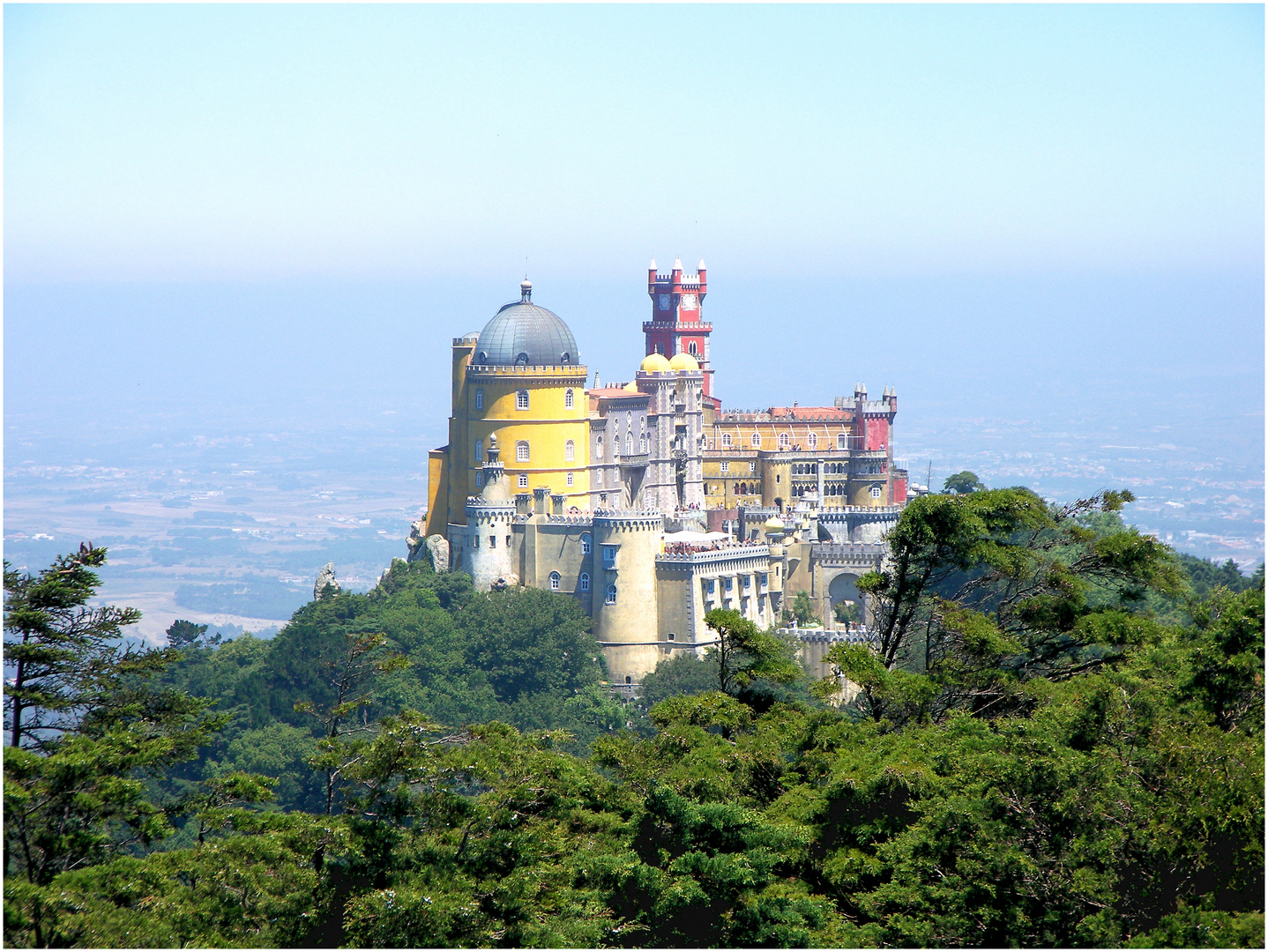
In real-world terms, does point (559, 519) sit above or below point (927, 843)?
above

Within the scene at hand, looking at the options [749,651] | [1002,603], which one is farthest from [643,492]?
[749,651]

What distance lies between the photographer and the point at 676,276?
358ft

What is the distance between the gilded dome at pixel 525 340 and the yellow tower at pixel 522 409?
0.04m

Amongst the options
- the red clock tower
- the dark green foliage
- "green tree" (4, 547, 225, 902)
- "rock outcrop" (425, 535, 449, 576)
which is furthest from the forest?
the red clock tower

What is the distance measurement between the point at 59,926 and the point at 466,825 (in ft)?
24.5

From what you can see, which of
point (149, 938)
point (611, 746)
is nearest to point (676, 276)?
point (611, 746)

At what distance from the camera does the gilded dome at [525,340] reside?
85500 millimetres

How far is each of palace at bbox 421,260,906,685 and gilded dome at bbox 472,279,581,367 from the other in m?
0.08

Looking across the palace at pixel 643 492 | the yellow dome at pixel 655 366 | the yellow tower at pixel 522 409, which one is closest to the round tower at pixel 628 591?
the palace at pixel 643 492

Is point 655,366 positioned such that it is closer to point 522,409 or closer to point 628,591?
point 522,409

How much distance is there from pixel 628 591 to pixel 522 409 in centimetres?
1032

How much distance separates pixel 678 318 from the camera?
107562 millimetres

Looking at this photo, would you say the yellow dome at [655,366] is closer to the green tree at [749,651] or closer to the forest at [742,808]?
the forest at [742,808]

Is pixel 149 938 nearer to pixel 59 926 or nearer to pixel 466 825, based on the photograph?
pixel 59 926
